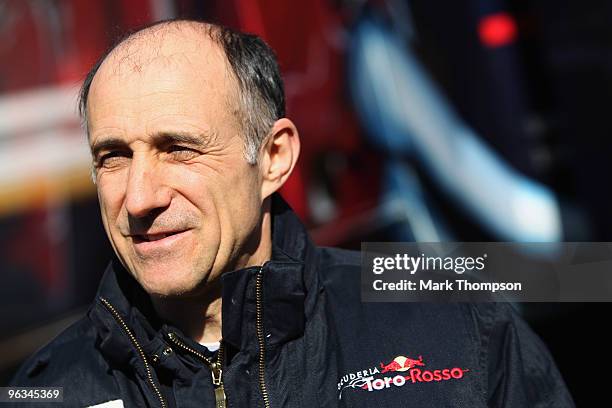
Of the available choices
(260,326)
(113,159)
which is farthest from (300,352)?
(113,159)

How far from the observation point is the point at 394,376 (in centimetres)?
180

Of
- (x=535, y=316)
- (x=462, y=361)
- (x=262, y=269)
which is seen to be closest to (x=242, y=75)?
(x=262, y=269)

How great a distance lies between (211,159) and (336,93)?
1.58 meters

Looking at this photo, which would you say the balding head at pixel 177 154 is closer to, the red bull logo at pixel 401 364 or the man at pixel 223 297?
the man at pixel 223 297

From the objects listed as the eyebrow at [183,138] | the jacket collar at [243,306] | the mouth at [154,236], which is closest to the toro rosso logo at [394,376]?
the jacket collar at [243,306]

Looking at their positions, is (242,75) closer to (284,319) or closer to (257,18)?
(284,319)

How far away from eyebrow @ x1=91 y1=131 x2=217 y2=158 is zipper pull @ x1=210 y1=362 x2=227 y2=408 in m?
0.46

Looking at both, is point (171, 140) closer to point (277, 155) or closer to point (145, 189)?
point (145, 189)

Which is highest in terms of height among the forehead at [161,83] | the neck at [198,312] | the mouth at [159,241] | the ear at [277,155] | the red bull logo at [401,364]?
the forehead at [161,83]

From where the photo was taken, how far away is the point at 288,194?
3213 mm

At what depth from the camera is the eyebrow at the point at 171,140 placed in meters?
1.70

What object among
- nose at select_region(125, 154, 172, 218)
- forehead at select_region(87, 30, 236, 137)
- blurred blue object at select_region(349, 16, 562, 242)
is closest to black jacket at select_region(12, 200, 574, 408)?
nose at select_region(125, 154, 172, 218)

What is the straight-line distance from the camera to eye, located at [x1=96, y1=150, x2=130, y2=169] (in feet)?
5.72

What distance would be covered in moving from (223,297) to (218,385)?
0.18 metres
